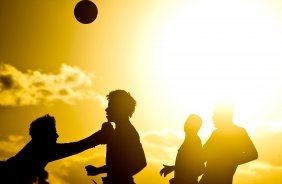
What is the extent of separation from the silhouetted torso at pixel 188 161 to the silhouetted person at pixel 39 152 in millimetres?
3534

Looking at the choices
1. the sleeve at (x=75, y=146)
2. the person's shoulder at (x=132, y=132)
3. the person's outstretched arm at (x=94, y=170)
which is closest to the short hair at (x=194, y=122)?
the person's shoulder at (x=132, y=132)

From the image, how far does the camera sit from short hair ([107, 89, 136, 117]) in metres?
7.25

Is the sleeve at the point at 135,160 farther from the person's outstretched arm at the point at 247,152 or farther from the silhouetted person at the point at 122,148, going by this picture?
the person's outstretched arm at the point at 247,152

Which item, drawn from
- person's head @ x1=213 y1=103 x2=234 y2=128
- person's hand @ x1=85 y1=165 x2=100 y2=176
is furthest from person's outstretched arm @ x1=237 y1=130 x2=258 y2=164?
person's hand @ x1=85 y1=165 x2=100 y2=176

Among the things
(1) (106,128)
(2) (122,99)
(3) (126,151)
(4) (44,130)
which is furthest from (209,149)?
(4) (44,130)

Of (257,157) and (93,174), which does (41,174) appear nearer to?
(93,174)

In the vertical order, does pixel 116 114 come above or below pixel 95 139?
above

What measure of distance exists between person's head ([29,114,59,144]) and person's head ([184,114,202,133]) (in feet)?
12.0

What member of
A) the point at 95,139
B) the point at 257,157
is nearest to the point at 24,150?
the point at 95,139

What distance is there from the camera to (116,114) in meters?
7.27

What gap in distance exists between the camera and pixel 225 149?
790 cm

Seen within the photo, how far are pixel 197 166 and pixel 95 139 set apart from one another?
3.49 m

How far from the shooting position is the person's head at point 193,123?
9.27 m

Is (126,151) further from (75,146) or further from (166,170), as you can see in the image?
(166,170)
